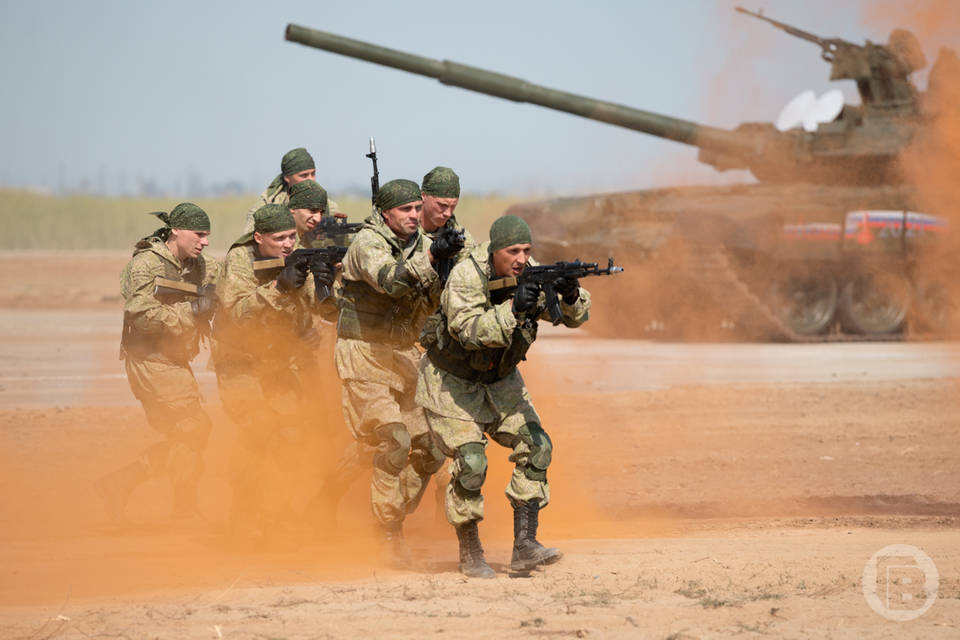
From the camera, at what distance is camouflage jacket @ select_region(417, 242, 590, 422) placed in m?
6.15

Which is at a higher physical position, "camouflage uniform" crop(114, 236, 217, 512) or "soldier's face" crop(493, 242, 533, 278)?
"soldier's face" crop(493, 242, 533, 278)

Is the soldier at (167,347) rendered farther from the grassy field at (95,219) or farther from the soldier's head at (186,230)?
the grassy field at (95,219)

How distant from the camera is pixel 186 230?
783 cm

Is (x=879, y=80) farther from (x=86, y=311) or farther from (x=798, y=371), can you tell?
(x=86, y=311)

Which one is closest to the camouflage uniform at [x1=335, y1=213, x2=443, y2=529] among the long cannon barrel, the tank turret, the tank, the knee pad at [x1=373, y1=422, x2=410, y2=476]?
the knee pad at [x1=373, y1=422, x2=410, y2=476]

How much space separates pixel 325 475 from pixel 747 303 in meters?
12.6

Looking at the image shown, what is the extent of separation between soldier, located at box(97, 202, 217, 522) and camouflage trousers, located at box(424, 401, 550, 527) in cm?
201

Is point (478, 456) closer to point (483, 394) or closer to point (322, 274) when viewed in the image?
point (483, 394)

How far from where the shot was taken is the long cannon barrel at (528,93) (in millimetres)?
16141

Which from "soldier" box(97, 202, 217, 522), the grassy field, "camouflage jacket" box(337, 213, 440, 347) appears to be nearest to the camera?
"camouflage jacket" box(337, 213, 440, 347)

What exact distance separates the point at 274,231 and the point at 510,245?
6.36ft

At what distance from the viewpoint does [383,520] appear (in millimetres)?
6852

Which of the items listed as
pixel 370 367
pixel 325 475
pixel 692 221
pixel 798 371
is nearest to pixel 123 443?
pixel 325 475

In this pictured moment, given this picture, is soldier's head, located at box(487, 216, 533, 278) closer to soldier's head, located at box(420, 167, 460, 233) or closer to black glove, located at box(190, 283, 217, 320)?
soldier's head, located at box(420, 167, 460, 233)
